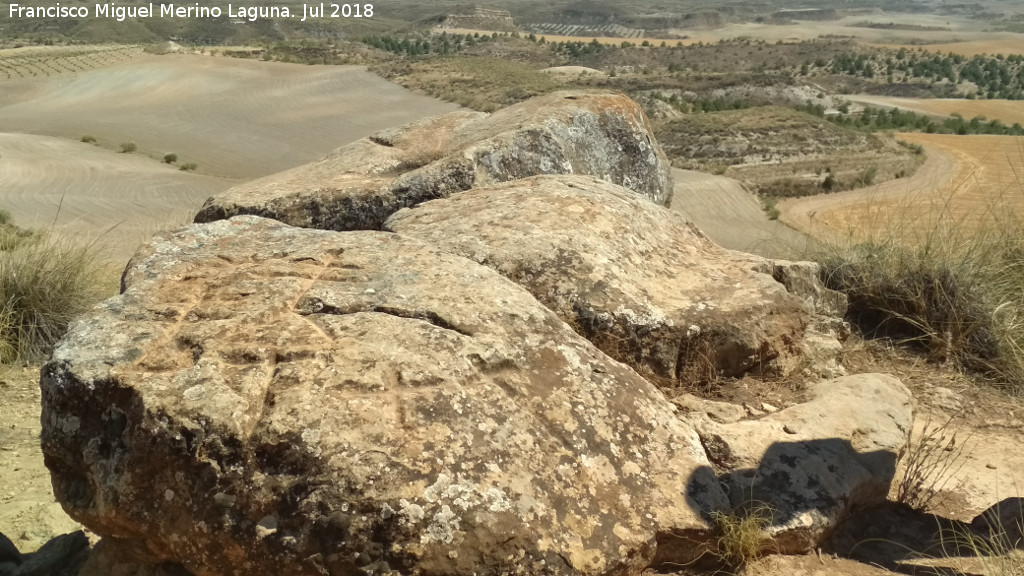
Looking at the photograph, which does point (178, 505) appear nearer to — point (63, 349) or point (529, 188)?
point (63, 349)

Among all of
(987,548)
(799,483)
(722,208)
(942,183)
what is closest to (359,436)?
(799,483)

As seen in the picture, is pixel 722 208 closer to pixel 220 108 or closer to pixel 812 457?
pixel 812 457

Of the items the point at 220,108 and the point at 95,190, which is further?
the point at 220,108

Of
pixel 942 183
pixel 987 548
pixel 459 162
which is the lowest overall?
pixel 942 183

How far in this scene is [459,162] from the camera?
615 centimetres

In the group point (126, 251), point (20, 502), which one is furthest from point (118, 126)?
point (20, 502)

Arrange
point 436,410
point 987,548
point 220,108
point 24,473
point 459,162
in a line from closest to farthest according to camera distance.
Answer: point 436,410
point 987,548
point 24,473
point 459,162
point 220,108

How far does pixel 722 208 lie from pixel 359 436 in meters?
21.4

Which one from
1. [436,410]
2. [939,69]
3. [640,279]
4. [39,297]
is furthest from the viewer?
[939,69]

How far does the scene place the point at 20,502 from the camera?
4.82 m

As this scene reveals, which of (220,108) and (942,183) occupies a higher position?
(220,108)

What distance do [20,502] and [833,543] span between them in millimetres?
4269

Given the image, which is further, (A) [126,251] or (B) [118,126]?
(B) [118,126]

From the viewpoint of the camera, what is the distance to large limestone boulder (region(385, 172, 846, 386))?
4262 millimetres
